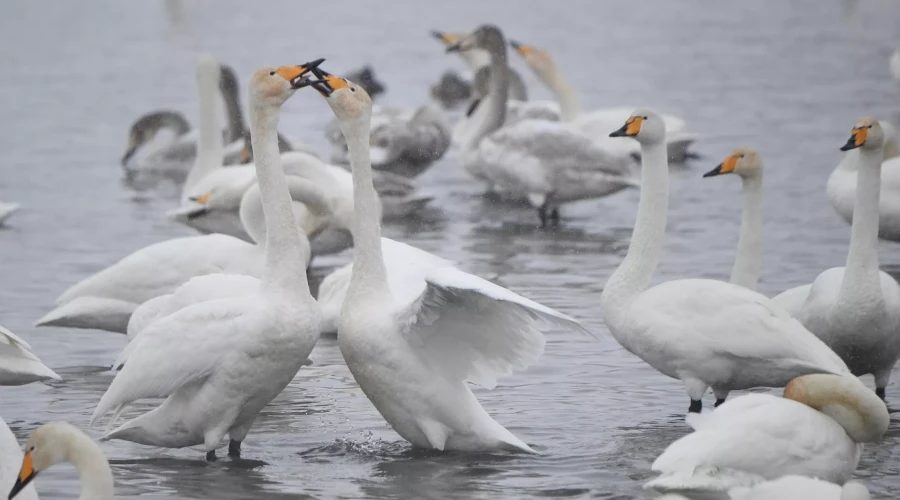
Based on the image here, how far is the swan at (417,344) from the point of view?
724 cm

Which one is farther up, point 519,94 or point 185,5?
point 185,5

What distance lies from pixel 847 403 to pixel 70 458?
2.89 m

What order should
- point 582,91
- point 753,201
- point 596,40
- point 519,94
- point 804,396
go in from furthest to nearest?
point 596,40, point 582,91, point 519,94, point 753,201, point 804,396

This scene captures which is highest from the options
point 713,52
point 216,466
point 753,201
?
point 713,52

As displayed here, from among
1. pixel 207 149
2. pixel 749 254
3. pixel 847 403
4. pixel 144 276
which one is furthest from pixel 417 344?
pixel 207 149

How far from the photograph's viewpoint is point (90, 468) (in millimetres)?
5555

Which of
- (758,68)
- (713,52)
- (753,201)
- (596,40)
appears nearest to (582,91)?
(758,68)

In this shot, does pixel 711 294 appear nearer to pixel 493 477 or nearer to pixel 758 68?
pixel 493 477

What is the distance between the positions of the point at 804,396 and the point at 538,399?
2062mm

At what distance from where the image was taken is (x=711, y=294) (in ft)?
26.1

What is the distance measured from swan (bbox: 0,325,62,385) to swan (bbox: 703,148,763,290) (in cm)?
360

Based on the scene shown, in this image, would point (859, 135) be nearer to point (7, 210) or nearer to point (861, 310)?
point (861, 310)

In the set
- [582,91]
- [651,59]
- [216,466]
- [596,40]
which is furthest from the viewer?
[596,40]

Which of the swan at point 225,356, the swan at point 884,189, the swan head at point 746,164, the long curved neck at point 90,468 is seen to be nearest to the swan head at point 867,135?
the swan head at point 746,164
